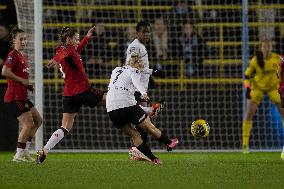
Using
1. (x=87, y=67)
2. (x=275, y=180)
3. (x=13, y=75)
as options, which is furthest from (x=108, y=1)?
(x=275, y=180)

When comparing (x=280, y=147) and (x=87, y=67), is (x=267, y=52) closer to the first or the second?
(x=280, y=147)

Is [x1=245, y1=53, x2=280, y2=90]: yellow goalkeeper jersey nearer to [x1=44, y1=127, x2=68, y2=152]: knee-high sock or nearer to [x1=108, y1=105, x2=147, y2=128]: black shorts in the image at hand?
[x1=108, y1=105, x2=147, y2=128]: black shorts

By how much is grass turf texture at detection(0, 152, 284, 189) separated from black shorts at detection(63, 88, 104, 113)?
2.78 feet

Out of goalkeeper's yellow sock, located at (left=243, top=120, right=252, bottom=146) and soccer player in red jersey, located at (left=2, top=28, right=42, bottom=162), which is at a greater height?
soccer player in red jersey, located at (left=2, top=28, right=42, bottom=162)

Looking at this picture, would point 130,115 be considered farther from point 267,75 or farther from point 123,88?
point 267,75

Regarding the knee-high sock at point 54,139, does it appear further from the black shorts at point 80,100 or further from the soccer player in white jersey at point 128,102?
the soccer player in white jersey at point 128,102

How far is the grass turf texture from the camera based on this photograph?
360 inches

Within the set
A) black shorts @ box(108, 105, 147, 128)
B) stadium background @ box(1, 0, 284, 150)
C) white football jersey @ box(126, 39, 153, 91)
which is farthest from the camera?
stadium background @ box(1, 0, 284, 150)

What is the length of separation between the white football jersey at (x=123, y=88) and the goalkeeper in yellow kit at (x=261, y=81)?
4.18 meters

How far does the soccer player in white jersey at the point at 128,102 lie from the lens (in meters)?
12.2

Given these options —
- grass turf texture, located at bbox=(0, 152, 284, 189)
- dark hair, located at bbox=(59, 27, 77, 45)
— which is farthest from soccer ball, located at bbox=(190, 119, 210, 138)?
dark hair, located at bbox=(59, 27, 77, 45)

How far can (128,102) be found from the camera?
483 inches

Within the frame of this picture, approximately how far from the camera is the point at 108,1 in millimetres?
19078

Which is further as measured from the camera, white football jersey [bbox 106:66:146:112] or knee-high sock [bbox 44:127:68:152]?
knee-high sock [bbox 44:127:68:152]
